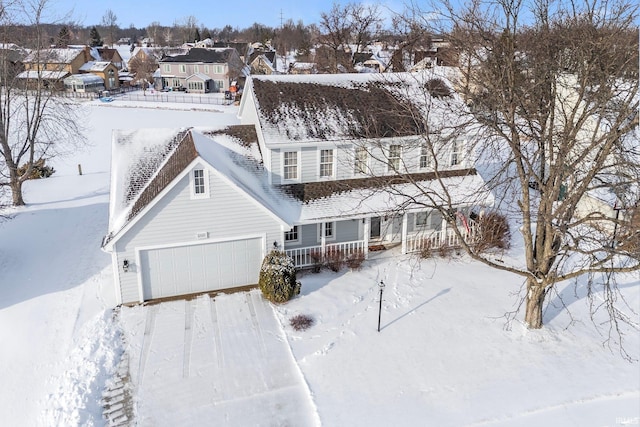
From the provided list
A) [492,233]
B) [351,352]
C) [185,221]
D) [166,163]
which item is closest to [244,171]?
[166,163]

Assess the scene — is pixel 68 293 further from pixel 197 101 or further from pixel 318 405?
pixel 197 101

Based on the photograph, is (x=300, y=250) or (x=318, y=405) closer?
(x=318, y=405)

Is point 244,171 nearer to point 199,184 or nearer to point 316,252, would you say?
point 199,184

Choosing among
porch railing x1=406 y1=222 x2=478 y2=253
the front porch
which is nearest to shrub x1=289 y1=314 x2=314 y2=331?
the front porch

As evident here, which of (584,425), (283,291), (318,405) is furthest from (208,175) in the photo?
(584,425)

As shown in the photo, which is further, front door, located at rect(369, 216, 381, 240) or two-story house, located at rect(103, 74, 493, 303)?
front door, located at rect(369, 216, 381, 240)

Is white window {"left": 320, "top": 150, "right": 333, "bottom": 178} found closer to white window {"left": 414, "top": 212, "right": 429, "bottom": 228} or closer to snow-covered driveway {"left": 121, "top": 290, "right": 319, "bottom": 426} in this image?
white window {"left": 414, "top": 212, "right": 429, "bottom": 228}
